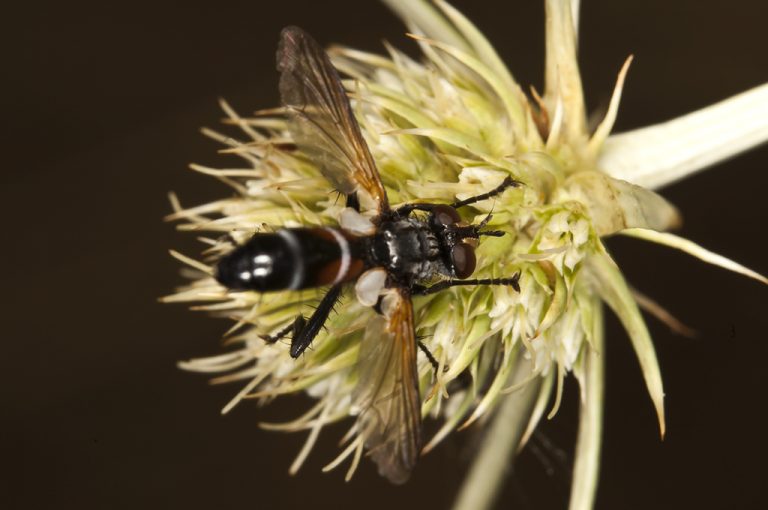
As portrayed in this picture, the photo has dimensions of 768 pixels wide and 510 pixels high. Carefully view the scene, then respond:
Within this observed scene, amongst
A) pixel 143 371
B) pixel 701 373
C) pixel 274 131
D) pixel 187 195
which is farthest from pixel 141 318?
pixel 701 373

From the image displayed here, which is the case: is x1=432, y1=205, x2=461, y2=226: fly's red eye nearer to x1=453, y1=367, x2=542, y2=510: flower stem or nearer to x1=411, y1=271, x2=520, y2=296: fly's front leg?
x1=411, y1=271, x2=520, y2=296: fly's front leg

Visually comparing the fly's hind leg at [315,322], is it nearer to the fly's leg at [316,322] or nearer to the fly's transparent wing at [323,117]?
the fly's leg at [316,322]

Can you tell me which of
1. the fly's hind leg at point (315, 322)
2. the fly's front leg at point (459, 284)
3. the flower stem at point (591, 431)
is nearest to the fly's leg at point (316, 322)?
the fly's hind leg at point (315, 322)

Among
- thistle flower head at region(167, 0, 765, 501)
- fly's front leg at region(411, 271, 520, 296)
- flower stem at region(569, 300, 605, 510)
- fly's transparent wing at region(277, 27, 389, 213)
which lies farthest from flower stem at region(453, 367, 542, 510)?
fly's transparent wing at region(277, 27, 389, 213)

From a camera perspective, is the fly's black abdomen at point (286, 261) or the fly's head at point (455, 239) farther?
the fly's head at point (455, 239)

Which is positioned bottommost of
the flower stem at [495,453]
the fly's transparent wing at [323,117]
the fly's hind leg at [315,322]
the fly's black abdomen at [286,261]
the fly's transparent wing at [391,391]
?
the flower stem at [495,453]

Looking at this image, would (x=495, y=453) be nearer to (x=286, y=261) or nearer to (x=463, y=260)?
(x=463, y=260)

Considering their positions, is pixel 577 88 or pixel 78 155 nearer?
pixel 577 88

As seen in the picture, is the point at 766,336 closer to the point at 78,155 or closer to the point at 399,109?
the point at 399,109
